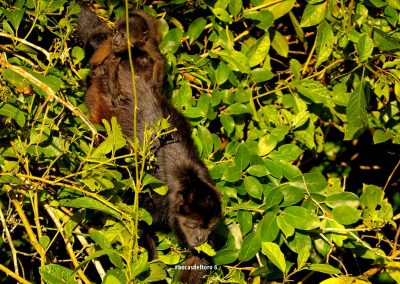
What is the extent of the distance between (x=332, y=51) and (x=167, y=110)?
1430 mm

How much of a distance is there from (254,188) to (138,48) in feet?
5.51

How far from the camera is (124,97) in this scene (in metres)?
5.61

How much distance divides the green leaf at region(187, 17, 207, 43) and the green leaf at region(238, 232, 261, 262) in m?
1.67

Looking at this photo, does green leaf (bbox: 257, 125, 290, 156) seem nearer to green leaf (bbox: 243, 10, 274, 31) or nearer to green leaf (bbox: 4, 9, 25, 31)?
green leaf (bbox: 243, 10, 274, 31)

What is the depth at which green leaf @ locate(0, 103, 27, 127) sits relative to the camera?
169 inches

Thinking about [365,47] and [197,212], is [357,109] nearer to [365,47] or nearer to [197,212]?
[365,47]

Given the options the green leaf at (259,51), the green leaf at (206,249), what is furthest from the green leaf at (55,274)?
the green leaf at (259,51)

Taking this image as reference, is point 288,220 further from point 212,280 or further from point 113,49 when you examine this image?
point 113,49

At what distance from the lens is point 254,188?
4797mm

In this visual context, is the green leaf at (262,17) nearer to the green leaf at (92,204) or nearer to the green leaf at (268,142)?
the green leaf at (268,142)

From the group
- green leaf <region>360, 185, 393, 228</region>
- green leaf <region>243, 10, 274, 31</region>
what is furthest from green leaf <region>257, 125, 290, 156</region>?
green leaf <region>243, 10, 274, 31</region>

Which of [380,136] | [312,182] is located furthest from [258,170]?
[380,136]

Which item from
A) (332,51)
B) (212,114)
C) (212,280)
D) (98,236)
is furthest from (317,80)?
(98,236)

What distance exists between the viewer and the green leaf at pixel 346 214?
4.77 meters
